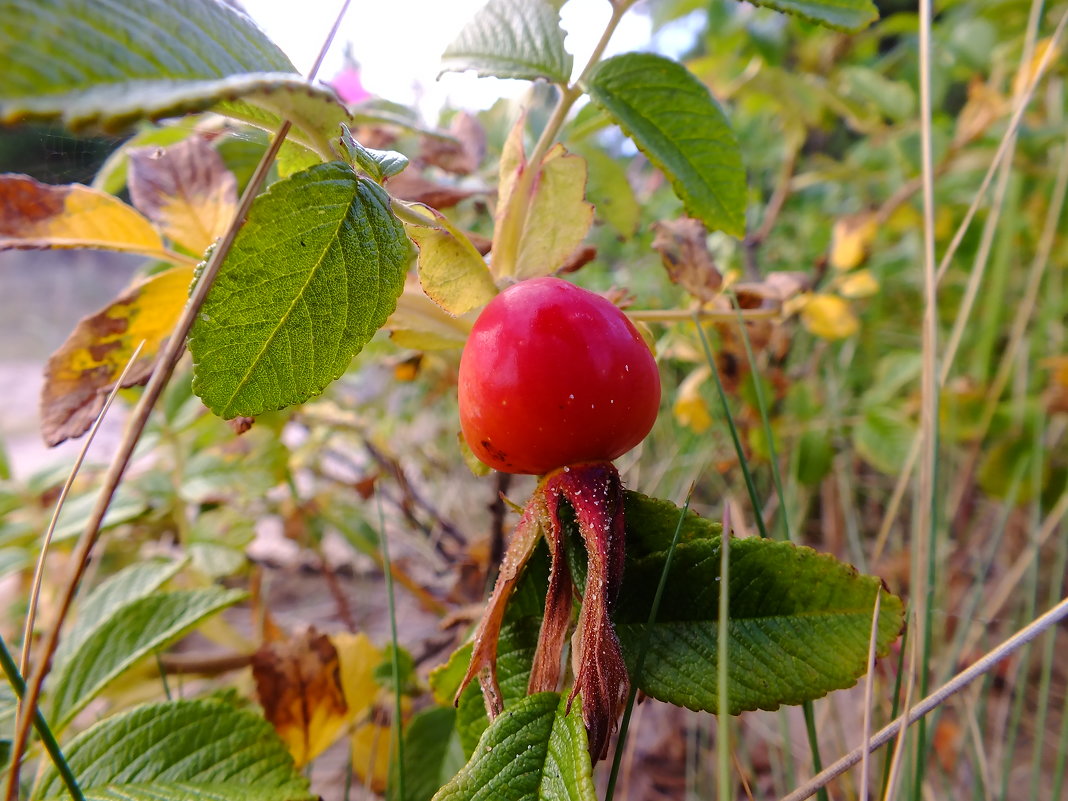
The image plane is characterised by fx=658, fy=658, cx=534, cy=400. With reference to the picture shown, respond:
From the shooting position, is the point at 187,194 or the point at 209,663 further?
the point at 209,663

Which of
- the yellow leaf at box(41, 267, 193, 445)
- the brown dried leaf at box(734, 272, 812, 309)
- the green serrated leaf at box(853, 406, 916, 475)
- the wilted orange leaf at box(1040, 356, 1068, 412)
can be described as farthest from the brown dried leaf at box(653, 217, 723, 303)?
the wilted orange leaf at box(1040, 356, 1068, 412)

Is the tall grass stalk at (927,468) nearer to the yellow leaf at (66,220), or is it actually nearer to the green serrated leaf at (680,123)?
the green serrated leaf at (680,123)

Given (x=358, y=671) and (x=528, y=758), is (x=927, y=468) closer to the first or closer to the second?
(x=528, y=758)

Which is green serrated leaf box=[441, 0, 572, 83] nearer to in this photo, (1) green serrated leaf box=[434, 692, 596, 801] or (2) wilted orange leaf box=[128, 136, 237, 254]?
(2) wilted orange leaf box=[128, 136, 237, 254]

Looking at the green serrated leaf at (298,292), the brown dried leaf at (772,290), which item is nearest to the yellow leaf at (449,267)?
the green serrated leaf at (298,292)

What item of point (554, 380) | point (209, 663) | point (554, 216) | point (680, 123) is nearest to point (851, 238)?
point (680, 123)
